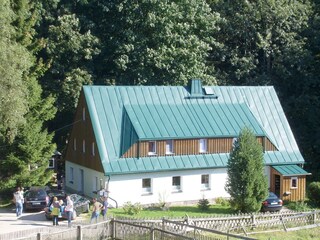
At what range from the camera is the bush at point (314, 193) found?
39.9m

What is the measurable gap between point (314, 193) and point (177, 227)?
16352 mm

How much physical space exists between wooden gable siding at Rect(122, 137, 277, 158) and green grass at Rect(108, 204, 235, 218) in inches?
151

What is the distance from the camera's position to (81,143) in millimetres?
42156

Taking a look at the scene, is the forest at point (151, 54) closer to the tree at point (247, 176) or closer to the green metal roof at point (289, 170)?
the green metal roof at point (289, 170)

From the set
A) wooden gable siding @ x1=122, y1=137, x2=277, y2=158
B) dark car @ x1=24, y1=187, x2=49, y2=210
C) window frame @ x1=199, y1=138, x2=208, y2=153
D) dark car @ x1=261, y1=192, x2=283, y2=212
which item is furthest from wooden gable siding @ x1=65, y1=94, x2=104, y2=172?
dark car @ x1=261, y1=192, x2=283, y2=212

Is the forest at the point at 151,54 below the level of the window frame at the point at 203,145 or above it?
above

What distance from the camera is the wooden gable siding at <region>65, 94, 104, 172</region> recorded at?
39.5m

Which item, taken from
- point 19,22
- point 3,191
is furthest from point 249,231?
point 19,22

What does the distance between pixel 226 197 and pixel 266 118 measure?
7.42 meters

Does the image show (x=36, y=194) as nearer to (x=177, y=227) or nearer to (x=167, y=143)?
(x=167, y=143)

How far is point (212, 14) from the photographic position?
52938 mm

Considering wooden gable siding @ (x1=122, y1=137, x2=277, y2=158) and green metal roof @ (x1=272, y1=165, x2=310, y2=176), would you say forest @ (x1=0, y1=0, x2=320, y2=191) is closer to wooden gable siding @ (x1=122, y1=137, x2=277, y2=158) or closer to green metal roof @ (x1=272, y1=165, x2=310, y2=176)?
wooden gable siding @ (x1=122, y1=137, x2=277, y2=158)

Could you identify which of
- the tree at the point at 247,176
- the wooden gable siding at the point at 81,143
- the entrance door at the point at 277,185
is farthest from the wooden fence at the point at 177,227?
the wooden gable siding at the point at 81,143

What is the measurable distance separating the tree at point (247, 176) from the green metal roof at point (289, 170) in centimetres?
569
